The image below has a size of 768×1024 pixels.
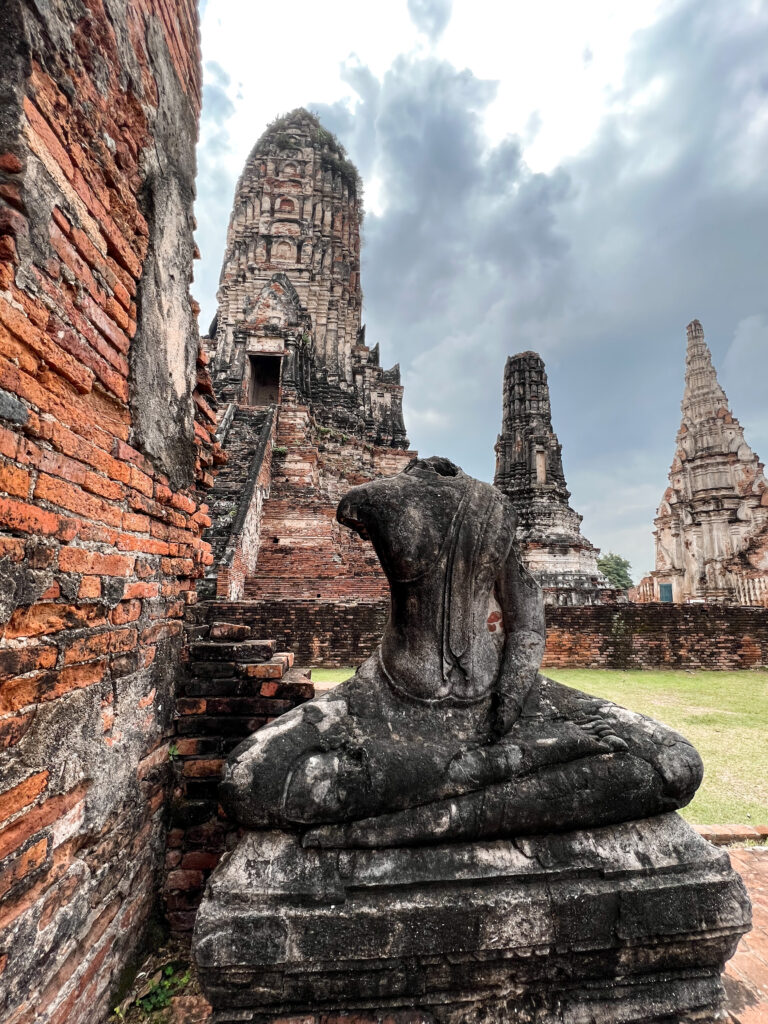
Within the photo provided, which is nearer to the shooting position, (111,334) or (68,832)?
(68,832)

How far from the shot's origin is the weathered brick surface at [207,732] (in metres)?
2.36

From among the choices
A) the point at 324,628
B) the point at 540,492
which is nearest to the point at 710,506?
the point at 540,492

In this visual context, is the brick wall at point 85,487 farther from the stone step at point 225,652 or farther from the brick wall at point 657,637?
the brick wall at point 657,637

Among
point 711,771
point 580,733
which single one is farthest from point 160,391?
point 711,771

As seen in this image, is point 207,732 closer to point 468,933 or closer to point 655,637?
point 468,933

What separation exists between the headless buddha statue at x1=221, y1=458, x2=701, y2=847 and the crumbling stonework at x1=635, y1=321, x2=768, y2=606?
20231 millimetres

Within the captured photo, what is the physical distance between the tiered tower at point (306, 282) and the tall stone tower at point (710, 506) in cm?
1341

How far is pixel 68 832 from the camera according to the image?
5.36 ft

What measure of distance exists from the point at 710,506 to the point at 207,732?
24239 mm

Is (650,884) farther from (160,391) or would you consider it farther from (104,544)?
(160,391)

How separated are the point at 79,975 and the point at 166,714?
926 mm

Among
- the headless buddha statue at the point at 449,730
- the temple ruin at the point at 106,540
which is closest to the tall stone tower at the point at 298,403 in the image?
the temple ruin at the point at 106,540

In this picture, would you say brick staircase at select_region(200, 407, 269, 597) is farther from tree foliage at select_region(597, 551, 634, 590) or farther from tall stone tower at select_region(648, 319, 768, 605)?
tree foliage at select_region(597, 551, 634, 590)

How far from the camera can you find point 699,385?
76.6ft
